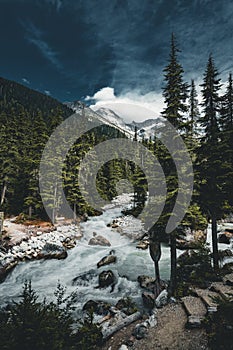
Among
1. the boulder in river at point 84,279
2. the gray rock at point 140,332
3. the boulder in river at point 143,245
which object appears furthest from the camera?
the boulder in river at point 143,245

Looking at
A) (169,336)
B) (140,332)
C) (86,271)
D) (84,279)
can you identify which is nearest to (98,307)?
(140,332)

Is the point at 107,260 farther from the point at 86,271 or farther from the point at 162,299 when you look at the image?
the point at 162,299

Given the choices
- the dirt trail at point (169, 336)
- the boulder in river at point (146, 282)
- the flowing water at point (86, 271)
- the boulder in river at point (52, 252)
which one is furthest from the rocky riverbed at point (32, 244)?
the dirt trail at point (169, 336)

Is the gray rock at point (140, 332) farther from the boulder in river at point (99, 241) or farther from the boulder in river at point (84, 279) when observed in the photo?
the boulder in river at point (99, 241)

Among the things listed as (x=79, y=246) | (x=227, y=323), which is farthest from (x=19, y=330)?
(x=79, y=246)

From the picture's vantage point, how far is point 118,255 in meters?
20.9

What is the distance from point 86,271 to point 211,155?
12936 millimetres

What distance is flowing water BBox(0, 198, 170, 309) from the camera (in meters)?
14.3

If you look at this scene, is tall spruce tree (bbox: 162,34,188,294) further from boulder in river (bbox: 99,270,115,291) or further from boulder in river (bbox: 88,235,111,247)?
boulder in river (bbox: 88,235,111,247)

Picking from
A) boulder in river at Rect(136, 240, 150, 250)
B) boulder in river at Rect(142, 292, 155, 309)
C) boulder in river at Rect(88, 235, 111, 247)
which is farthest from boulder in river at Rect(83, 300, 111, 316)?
boulder in river at Rect(88, 235, 111, 247)

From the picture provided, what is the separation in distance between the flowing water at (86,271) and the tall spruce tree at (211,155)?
19.8 ft

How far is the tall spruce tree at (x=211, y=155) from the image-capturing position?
14.0 metres

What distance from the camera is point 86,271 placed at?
17.6 metres

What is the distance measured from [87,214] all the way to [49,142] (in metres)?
12.4
